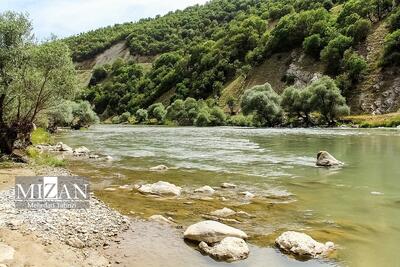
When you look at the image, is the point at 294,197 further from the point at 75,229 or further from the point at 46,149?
the point at 46,149

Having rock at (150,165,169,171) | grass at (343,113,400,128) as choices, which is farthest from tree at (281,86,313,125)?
rock at (150,165,169,171)

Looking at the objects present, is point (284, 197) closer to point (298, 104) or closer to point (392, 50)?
point (298, 104)

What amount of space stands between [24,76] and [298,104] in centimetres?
7699

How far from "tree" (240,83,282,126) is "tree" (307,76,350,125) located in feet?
40.0

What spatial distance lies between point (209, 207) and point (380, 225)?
23.6 ft

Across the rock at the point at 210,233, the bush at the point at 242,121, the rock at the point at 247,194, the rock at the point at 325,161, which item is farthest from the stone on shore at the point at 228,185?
the bush at the point at 242,121

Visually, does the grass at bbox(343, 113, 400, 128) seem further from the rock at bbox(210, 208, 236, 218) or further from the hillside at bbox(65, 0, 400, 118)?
the rock at bbox(210, 208, 236, 218)

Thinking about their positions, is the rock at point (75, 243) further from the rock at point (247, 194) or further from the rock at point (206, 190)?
the rock at point (247, 194)

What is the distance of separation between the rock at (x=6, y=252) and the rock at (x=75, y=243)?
169 centimetres

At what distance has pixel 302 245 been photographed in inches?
529

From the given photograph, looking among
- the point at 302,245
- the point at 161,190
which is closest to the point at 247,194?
the point at 161,190

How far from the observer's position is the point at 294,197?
2200cm

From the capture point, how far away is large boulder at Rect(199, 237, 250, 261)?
13.0 meters

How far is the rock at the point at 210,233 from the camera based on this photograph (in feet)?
47.1
